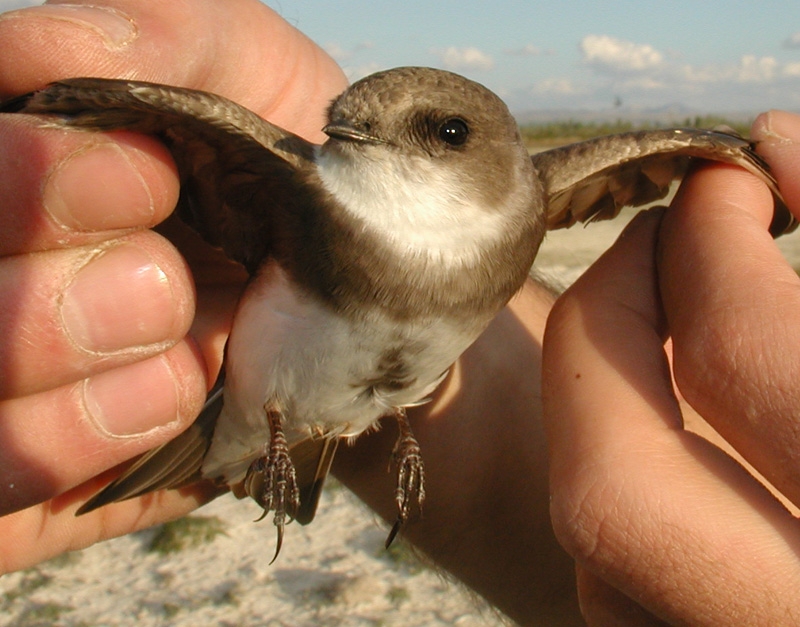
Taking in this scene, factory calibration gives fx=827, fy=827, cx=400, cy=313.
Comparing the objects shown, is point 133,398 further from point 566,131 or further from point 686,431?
point 566,131

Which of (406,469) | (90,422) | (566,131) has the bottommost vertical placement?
(566,131)

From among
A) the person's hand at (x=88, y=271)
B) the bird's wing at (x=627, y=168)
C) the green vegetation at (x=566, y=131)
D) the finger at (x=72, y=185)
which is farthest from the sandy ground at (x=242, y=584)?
the green vegetation at (x=566, y=131)

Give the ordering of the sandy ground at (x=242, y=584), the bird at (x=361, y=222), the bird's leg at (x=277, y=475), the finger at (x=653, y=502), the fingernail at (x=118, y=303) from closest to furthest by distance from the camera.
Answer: the finger at (x=653, y=502), the fingernail at (x=118, y=303), the bird at (x=361, y=222), the bird's leg at (x=277, y=475), the sandy ground at (x=242, y=584)

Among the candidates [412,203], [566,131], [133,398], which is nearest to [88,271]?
[133,398]

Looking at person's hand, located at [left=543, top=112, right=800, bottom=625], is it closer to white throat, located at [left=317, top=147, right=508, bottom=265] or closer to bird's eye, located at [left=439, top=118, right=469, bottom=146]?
white throat, located at [left=317, top=147, right=508, bottom=265]

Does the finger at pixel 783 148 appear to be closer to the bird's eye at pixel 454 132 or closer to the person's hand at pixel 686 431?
the person's hand at pixel 686 431

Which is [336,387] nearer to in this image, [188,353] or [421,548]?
[188,353]
